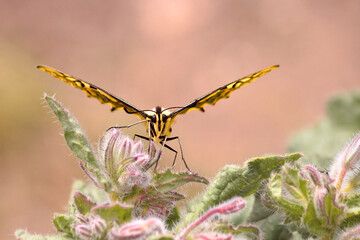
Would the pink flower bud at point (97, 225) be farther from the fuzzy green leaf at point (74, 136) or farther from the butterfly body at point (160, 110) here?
the butterfly body at point (160, 110)

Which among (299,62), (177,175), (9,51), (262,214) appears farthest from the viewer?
(299,62)

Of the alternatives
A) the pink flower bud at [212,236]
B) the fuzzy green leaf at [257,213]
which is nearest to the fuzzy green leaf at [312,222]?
the pink flower bud at [212,236]

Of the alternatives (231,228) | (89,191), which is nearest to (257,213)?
(231,228)

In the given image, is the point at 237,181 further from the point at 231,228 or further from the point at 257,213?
the point at 257,213

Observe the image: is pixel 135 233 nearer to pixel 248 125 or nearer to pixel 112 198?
pixel 112 198

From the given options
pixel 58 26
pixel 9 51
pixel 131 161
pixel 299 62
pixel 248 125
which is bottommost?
pixel 131 161

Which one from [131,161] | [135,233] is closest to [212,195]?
[131,161]
